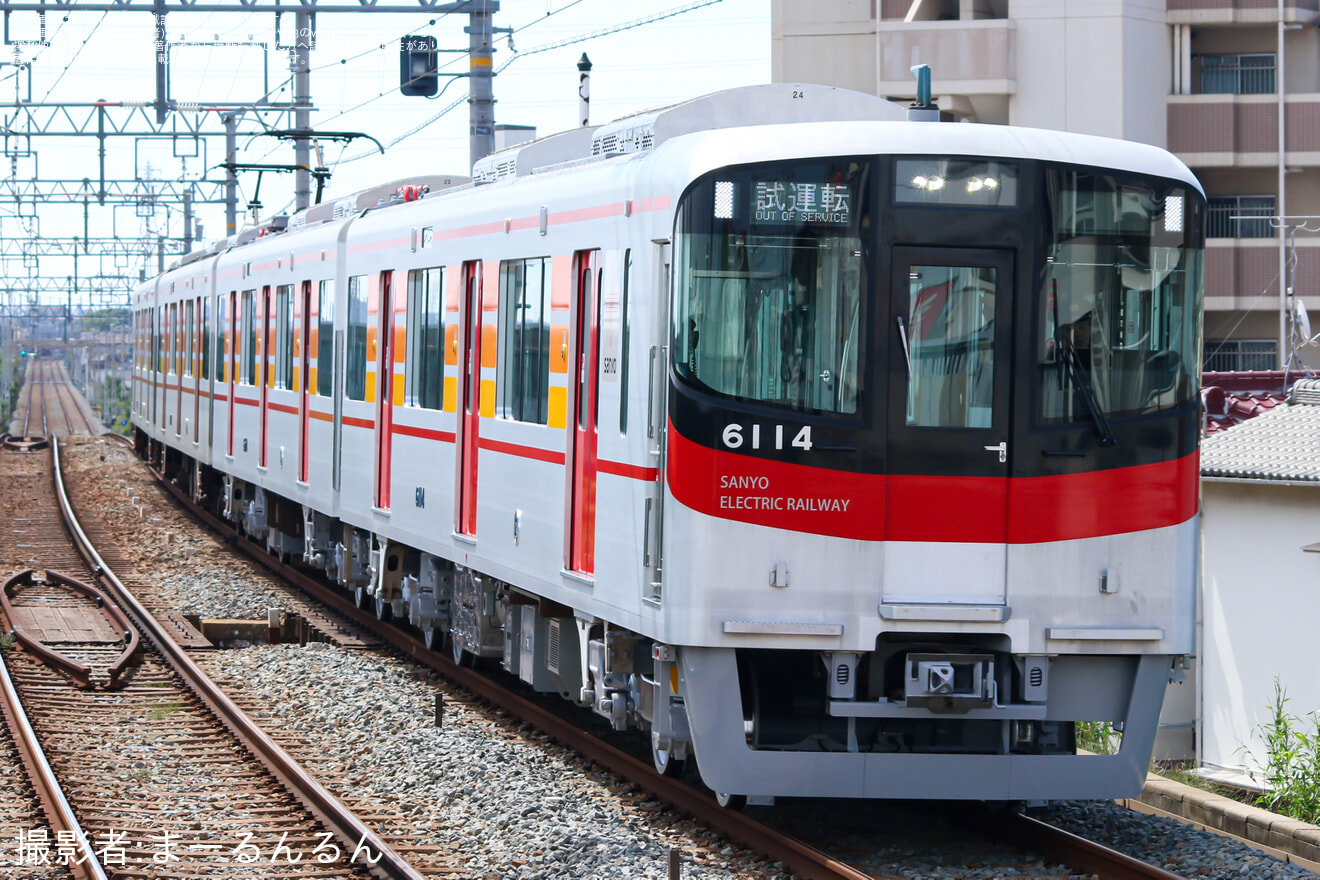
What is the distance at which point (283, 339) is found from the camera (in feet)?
56.4

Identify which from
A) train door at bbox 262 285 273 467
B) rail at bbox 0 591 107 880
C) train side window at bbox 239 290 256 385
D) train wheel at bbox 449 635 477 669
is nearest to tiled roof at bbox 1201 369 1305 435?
train wheel at bbox 449 635 477 669

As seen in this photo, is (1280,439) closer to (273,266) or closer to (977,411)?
(977,411)

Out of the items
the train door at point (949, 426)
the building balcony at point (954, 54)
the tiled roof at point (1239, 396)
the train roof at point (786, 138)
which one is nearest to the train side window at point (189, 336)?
the building balcony at point (954, 54)

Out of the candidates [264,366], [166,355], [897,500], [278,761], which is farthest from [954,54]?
[897,500]

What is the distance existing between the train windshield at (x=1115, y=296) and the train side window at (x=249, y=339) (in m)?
12.6

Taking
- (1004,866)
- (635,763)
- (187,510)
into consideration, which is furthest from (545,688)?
(187,510)

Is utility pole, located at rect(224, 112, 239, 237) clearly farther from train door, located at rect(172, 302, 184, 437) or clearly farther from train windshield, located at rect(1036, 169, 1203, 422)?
train windshield, located at rect(1036, 169, 1203, 422)

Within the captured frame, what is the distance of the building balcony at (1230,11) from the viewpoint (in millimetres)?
27906

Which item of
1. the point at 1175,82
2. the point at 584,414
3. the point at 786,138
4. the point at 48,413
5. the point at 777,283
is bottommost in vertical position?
the point at 48,413

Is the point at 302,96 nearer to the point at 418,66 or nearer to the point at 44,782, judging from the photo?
the point at 418,66

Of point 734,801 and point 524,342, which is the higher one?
point 524,342

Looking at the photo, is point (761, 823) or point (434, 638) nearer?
point (761, 823)

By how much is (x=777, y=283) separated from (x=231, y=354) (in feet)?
45.4

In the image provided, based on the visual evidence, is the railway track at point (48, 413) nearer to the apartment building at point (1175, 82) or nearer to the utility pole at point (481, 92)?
the apartment building at point (1175, 82)
